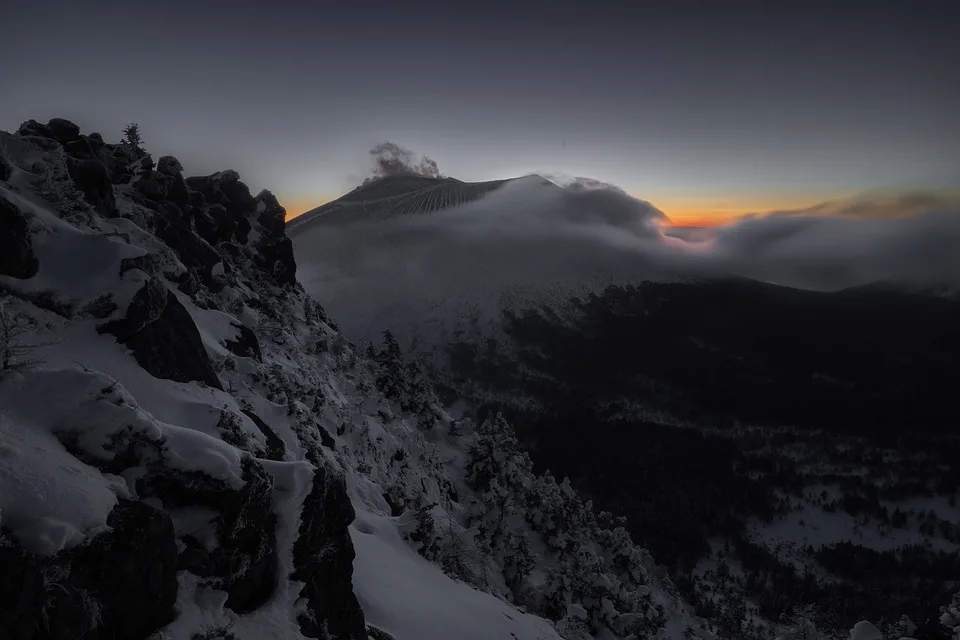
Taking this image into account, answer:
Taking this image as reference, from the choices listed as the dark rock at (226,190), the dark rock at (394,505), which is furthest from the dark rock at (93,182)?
the dark rock at (226,190)

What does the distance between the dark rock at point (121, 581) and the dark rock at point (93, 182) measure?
13.3 meters

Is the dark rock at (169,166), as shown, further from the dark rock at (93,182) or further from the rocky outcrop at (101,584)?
the rocky outcrop at (101,584)

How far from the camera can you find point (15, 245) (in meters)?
10.0

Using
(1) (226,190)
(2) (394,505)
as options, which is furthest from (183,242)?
(2) (394,505)

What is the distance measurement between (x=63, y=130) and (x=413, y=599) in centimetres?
2399

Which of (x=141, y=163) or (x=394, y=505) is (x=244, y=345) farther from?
(x=141, y=163)

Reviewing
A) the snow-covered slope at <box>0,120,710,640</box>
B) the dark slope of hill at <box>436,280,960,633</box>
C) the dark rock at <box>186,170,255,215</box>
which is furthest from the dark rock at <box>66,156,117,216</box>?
the dark slope of hill at <box>436,280,960,633</box>

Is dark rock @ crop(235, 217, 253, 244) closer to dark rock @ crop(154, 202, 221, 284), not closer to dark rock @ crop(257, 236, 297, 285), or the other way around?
dark rock @ crop(257, 236, 297, 285)

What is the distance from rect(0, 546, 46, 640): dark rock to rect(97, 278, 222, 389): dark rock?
20.6 ft

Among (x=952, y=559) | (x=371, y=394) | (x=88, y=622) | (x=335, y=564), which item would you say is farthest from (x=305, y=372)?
(x=952, y=559)

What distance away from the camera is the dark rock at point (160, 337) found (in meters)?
10.8

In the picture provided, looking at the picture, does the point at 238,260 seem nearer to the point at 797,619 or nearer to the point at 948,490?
the point at 797,619

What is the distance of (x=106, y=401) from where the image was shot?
7633 mm

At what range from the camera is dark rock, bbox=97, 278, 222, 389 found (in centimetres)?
1084
